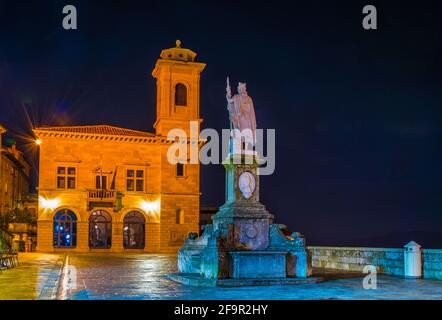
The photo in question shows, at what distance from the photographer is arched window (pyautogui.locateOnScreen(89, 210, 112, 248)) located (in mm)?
42531

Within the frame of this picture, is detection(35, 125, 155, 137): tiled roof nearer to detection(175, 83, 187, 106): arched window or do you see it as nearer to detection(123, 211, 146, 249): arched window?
detection(175, 83, 187, 106): arched window

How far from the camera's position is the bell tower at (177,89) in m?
44.8

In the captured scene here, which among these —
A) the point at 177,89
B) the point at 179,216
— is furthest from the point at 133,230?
the point at 177,89

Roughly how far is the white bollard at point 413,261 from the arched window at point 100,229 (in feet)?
96.0

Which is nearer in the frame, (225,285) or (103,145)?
(225,285)

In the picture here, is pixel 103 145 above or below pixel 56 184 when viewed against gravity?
above

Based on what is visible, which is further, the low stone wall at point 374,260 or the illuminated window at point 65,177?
the illuminated window at point 65,177

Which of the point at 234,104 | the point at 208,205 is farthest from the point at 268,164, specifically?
the point at 208,205

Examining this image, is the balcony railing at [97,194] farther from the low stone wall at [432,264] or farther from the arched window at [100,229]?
the low stone wall at [432,264]

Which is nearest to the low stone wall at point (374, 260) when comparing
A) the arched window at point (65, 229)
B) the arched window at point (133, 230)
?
the arched window at point (133, 230)

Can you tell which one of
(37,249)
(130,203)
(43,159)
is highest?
(43,159)

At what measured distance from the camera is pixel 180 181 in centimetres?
4362
